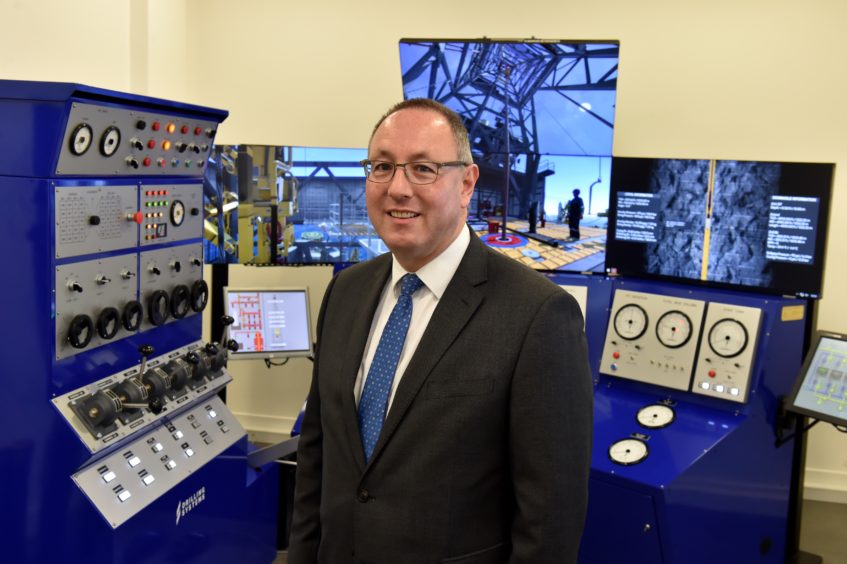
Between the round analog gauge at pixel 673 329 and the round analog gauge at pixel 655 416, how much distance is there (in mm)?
277

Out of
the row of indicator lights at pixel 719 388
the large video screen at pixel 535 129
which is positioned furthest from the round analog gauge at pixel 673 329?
the large video screen at pixel 535 129

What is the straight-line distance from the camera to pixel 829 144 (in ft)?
13.3

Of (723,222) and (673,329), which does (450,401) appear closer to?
(673,329)

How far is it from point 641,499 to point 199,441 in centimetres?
167

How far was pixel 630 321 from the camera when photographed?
3.34 m

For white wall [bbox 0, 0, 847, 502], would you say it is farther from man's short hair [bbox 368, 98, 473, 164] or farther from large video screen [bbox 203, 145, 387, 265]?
man's short hair [bbox 368, 98, 473, 164]

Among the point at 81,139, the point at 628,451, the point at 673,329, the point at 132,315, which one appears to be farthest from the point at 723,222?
the point at 81,139

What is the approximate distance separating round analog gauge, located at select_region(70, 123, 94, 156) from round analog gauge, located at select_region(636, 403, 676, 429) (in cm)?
223

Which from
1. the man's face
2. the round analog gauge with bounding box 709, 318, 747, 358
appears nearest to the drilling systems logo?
the man's face

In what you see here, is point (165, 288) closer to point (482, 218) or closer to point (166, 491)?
point (166, 491)

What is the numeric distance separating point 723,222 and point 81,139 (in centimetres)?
252

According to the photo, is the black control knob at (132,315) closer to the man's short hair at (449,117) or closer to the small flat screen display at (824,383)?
the man's short hair at (449,117)

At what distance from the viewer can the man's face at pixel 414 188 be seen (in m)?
1.41

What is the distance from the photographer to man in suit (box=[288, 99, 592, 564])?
134cm
